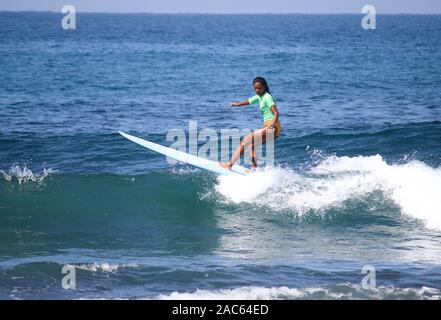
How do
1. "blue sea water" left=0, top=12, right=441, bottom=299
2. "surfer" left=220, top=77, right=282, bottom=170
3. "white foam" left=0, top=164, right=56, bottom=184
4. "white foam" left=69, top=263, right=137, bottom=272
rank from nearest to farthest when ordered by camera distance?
"blue sea water" left=0, top=12, right=441, bottom=299 < "white foam" left=69, top=263, right=137, bottom=272 < "surfer" left=220, top=77, right=282, bottom=170 < "white foam" left=0, top=164, right=56, bottom=184

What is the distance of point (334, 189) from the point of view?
13.3 m

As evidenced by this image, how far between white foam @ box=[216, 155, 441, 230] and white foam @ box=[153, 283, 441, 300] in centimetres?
369

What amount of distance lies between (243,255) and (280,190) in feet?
9.89

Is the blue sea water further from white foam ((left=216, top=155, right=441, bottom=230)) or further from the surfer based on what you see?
the surfer

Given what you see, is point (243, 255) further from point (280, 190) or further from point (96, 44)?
point (96, 44)

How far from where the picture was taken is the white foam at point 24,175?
48.2 feet

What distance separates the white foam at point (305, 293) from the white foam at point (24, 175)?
7.15 meters

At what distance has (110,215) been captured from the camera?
41.5ft

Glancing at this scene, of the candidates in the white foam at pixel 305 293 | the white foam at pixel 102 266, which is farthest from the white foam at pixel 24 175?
the white foam at pixel 305 293

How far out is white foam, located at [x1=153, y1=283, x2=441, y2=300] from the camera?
838 cm

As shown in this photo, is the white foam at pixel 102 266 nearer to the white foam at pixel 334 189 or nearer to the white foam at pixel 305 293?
the white foam at pixel 305 293

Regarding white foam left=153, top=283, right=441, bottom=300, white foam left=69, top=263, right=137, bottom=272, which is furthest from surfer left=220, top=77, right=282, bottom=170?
white foam left=153, top=283, right=441, bottom=300

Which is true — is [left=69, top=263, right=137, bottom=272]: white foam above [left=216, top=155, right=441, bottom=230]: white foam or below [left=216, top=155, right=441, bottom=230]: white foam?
below
